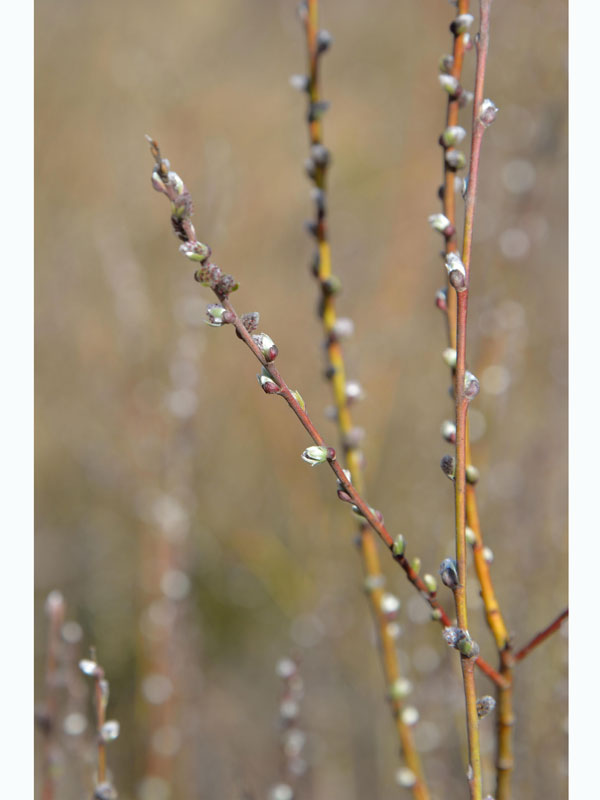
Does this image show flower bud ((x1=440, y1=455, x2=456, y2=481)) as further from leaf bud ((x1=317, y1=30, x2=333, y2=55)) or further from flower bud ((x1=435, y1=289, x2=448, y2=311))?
leaf bud ((x1=317, y1=30, x2=333, y2=55))

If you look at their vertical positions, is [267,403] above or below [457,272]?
above

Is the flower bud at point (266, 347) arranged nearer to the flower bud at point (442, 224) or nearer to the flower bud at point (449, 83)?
the flower bud at point (442, 224)

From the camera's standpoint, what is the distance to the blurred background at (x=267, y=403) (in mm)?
1294

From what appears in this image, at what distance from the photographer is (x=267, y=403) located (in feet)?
7.63

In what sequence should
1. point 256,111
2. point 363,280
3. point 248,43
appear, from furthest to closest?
1. point 248,43
2. point 256,111
3. point 363,280

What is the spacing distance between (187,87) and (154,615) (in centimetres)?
251

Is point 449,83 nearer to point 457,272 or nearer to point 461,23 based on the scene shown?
point 461,23

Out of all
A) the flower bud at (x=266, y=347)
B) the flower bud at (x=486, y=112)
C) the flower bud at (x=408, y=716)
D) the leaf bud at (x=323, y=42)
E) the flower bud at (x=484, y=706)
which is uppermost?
the leaf bud at (x=323, y=42)

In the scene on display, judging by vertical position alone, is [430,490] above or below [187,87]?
below

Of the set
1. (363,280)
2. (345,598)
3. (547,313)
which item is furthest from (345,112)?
(345,598)

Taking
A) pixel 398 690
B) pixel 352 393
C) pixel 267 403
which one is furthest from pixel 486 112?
pixel 267 403

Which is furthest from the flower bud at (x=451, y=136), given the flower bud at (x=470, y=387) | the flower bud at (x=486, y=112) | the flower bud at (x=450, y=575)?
the flower bud at (x=450, y=575)

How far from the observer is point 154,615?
4.53ft

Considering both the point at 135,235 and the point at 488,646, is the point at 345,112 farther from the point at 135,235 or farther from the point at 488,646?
the point at 488,646
